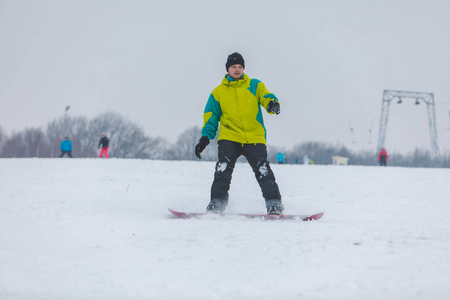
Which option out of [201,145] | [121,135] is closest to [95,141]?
[121,135]

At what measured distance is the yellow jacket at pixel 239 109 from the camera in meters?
4.96

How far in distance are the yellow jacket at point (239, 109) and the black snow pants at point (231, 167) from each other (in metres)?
0.08

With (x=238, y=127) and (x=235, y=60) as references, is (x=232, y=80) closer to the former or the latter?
(x=235, y=60)

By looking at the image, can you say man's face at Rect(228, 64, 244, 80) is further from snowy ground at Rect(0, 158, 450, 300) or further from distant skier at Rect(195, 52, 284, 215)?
snowy ground at Rect(0, 158, 450, 300)

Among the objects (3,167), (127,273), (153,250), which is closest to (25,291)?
(127,273)

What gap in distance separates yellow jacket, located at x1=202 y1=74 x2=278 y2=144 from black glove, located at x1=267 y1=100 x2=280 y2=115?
0.34 ft

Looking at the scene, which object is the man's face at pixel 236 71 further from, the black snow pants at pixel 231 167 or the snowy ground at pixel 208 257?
the snowy ground at pixel 208 257

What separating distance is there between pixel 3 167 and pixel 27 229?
10074 millimetres

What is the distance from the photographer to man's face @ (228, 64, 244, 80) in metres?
5.03

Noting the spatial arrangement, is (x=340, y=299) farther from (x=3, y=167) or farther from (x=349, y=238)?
(x=3, y=167)

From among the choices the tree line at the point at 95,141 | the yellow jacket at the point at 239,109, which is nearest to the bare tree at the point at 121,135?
the tree line at the point at 95,141

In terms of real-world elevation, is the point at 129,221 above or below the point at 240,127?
below

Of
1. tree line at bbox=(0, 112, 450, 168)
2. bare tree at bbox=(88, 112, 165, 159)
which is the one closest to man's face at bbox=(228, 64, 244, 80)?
tree line at bbox=(0, 112, 450, 168)

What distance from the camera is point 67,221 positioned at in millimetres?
3951
